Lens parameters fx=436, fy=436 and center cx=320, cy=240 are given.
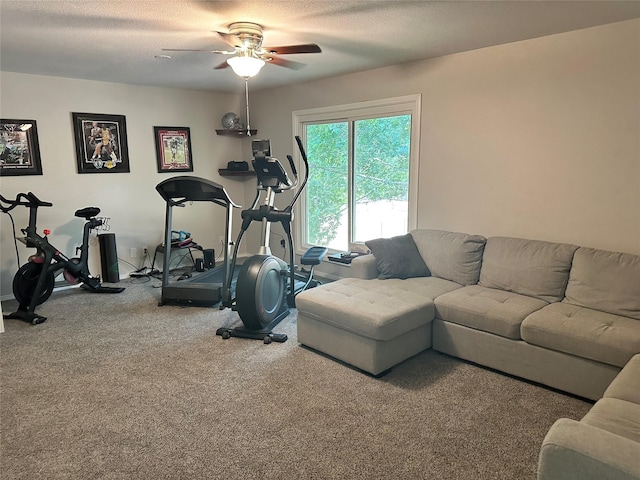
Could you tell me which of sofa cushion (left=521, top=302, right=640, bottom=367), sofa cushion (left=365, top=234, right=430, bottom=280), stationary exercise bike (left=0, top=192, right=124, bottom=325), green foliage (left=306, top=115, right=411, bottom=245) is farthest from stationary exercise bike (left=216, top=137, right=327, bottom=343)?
sofa cushion (left=521, top=302, right=640, bottom=367)

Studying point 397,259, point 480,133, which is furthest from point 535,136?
point 397,259

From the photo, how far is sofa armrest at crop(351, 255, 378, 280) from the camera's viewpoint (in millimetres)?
Result: 3801

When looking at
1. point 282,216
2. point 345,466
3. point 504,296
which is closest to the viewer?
point 345,466

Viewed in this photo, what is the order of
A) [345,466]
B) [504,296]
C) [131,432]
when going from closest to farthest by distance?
1. [345,466]
2. [131,432]
3. [504,296]

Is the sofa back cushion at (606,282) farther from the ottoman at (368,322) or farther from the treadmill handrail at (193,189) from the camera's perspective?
the treadmill handrail at (193,189)

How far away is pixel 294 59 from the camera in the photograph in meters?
4.08

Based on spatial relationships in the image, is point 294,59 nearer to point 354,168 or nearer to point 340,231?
point 354,168

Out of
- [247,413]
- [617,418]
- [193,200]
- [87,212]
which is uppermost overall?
[193,200]

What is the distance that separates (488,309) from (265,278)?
5.72ft

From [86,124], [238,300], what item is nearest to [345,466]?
[238,300]

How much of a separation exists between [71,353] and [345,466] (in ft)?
7.80

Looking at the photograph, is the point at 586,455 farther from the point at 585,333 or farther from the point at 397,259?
the point at 397,259

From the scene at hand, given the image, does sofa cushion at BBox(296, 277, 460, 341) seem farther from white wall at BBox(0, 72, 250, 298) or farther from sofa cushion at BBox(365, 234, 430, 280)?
white wall at BBox(0, 72, 250, 298)

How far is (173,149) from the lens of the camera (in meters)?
5.73
